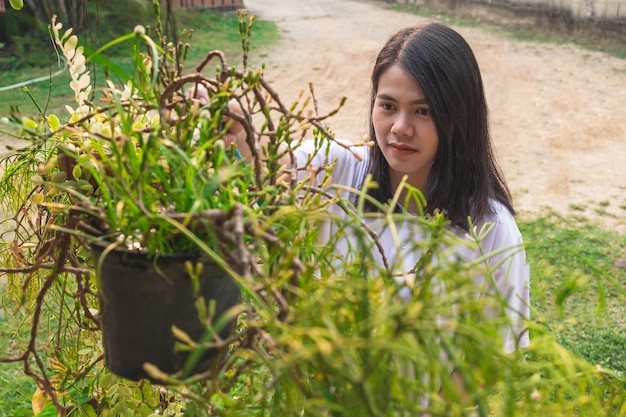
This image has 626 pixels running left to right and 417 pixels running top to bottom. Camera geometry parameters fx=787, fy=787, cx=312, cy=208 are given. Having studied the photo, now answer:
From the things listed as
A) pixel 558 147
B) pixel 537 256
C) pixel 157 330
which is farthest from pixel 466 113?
pixel 558 147

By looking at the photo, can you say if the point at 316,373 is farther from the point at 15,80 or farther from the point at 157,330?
the point at 15,80

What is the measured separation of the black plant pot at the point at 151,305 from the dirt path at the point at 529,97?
2503 mm

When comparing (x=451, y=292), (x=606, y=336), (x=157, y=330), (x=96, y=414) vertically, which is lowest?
(x=606, y=336)

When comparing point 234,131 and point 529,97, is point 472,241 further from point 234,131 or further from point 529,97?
point 529,97

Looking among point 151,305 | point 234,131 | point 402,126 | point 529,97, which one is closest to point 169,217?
point 151,305

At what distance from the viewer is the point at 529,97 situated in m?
7.59

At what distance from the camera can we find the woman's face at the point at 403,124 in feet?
6.08

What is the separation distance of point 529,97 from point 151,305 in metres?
7.11

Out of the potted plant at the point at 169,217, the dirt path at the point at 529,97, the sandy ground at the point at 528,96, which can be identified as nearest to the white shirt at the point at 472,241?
the potted plant at the point at 169,217

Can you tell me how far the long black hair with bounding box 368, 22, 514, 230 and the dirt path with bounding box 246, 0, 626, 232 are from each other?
1411mm

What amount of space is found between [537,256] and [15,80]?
574 centimetres

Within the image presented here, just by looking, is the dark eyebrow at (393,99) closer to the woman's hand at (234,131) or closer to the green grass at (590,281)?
the woman's hand at (234,131)

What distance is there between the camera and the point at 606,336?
3.59 metres

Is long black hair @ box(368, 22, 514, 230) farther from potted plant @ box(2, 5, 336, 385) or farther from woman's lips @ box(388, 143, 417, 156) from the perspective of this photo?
potted plant @ box(2, 5, 336, 385)
